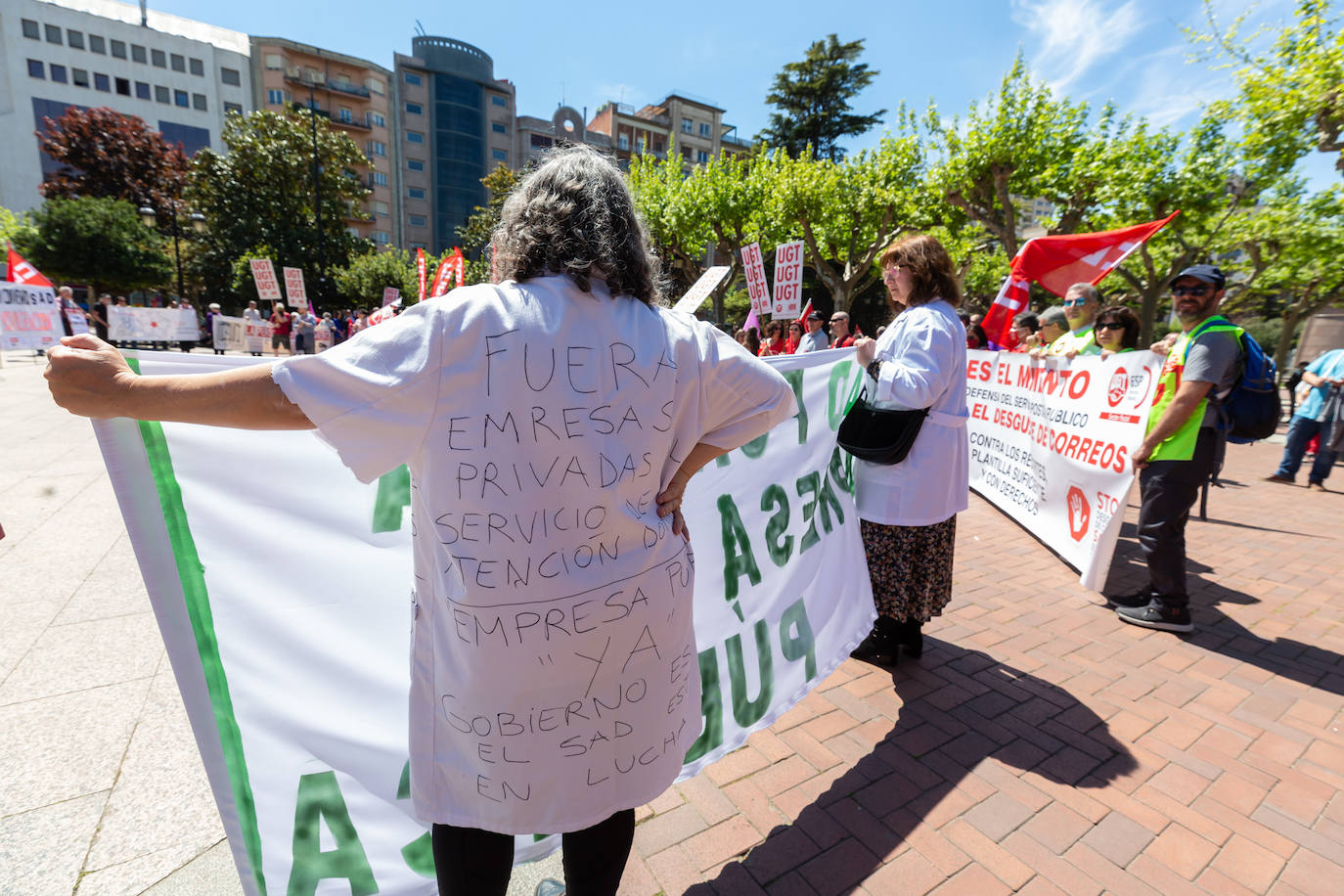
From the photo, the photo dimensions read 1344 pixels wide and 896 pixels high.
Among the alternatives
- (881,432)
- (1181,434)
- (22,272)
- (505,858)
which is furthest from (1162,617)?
(22,272)

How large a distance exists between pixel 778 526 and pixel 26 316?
1560 centimetres

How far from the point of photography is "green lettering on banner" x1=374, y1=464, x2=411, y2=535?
63.8 inches

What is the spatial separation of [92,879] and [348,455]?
179 cm

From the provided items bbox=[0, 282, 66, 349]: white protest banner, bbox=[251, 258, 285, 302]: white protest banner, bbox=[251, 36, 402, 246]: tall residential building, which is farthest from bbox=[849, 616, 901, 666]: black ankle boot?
bbox=[251, 36, 402, 246]: tall residential building

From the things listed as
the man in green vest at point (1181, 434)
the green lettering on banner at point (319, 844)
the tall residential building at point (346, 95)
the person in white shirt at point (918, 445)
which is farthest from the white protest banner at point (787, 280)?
the tall residential building at point (346, 95)

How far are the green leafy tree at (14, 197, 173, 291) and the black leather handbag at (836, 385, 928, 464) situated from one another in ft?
140

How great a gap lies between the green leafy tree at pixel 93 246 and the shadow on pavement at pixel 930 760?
43.0 metres

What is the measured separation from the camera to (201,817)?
6.66ft

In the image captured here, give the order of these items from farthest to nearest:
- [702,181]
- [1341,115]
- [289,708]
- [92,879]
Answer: [702,181] → [1341,115] → [92,879] → [289,708]

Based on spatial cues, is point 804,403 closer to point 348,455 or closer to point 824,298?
point 348,455

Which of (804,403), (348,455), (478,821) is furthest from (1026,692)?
(348,455)

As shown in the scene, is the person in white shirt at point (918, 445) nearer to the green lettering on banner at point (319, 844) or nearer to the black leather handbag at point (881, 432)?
the black leather handbag at point (881, 432)

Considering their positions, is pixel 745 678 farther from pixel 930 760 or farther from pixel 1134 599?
pixel 1134 599

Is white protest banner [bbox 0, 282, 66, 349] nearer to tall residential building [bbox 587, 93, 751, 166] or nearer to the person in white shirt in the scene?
the person in white shirt
